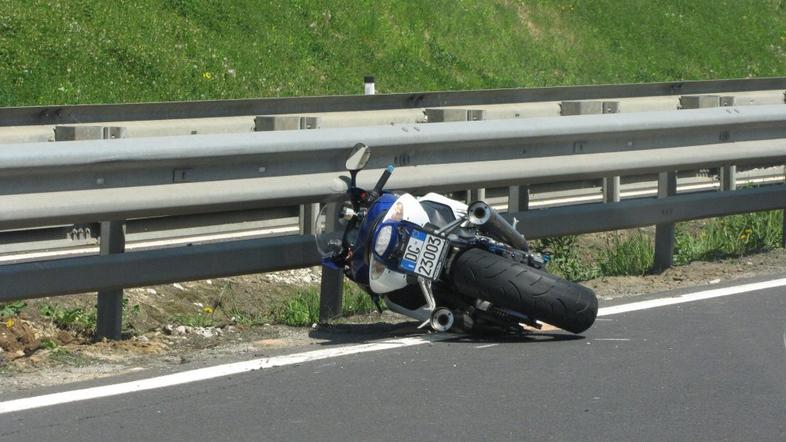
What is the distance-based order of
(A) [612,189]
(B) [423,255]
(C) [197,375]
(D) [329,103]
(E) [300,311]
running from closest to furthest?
(C) [197,375] < (B) [423,255] < (E) [300,311] < (A) [612,189] < (D) [329,103]

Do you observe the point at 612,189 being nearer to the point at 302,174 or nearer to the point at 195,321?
the point at 302,174

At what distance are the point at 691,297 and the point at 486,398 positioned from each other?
2869mm

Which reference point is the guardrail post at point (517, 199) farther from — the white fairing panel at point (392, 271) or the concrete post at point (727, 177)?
the concrete post at point (727, 177)

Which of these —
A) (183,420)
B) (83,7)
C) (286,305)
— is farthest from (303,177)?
(83,7)

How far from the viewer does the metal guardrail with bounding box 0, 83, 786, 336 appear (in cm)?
666

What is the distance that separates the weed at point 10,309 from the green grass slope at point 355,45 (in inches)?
522

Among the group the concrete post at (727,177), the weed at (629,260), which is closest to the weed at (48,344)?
the weed at (629,260)

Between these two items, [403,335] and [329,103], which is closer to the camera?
[403,335]

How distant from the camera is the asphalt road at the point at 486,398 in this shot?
5.54 metres

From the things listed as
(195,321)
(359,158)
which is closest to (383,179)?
(359,158)

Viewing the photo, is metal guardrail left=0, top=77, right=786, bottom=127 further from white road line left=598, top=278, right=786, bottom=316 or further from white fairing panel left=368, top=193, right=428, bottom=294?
white fairing panel left=368, top=193, right=428, bottom=294

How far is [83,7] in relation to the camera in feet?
76.2

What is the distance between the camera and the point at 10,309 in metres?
7.65

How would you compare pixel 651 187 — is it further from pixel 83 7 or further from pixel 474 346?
pixel 83 7
